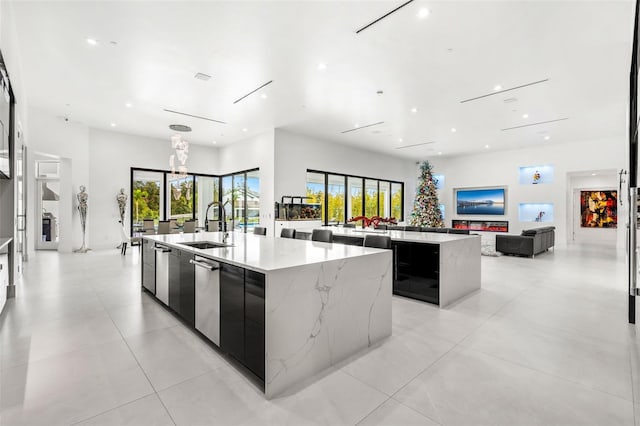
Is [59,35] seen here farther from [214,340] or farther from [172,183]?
[172,183]

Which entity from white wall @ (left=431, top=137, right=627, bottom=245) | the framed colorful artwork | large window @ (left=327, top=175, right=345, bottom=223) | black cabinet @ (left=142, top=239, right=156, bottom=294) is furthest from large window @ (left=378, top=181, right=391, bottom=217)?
black cabinet @ (left=142, top=239, right=156, bottom=294)

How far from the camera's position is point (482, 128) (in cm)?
879

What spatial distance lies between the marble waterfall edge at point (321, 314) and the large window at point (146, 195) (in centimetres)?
944

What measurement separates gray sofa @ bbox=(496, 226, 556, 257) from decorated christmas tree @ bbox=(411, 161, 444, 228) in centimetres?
395

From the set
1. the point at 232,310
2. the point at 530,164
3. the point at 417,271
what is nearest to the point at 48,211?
the point at 232,310

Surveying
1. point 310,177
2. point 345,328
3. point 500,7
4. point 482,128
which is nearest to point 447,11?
point 500,7

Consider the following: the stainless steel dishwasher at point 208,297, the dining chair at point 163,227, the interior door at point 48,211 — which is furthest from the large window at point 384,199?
the interior door at point 48,211

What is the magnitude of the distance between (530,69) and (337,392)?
5.72 meters

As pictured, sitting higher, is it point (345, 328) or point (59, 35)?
point (59, 35)

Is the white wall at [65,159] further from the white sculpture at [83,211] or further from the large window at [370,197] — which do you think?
the large window at [370,197]

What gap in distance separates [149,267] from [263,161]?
5610mm

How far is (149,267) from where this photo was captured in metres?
4.13

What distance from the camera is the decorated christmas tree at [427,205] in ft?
39.9

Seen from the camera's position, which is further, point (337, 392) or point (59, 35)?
point (59, 35)
